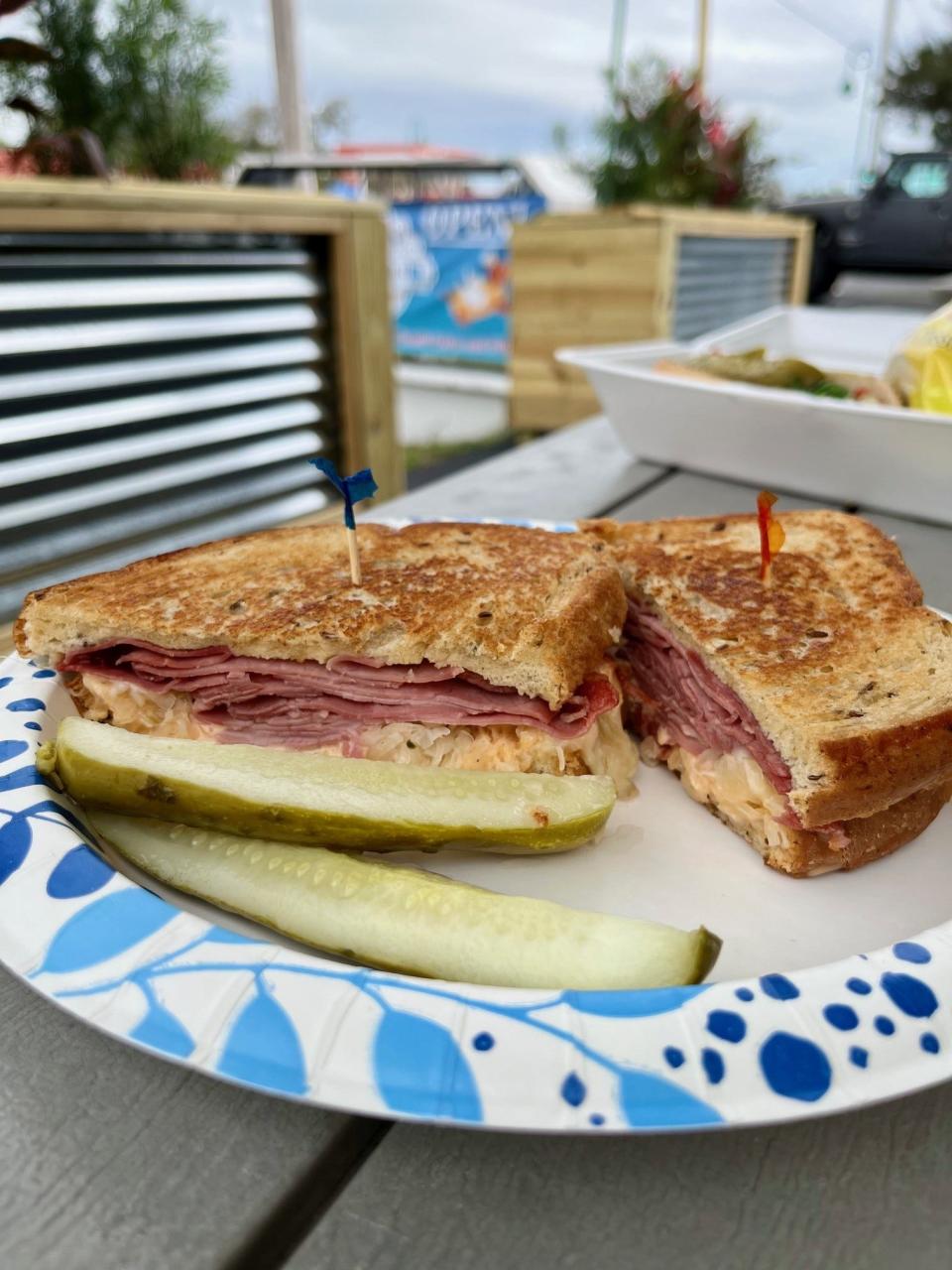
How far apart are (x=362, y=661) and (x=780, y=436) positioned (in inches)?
49.3

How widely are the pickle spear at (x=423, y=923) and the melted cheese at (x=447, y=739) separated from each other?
12.1 inches

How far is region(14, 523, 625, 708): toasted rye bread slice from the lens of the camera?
42.6 inches

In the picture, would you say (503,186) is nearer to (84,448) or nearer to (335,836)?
(84,448)

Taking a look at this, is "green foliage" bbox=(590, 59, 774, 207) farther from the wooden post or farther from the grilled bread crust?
the grilled bread crust

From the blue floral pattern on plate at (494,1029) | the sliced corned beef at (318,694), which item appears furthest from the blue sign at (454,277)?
the blue floral pattern on plate at (494,1029)

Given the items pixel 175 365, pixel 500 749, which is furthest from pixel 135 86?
pixel 500 749

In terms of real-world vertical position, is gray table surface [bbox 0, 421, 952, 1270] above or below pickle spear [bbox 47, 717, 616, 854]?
below

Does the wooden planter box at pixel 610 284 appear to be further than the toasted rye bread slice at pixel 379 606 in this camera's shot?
Yes

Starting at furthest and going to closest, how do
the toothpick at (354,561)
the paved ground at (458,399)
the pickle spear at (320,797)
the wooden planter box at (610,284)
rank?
the paved ground at (458,399)
the wooden planter box at (610,284)
the toothpick at (354,561)
the pickle spear at (320,797)

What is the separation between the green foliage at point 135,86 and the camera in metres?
3.13

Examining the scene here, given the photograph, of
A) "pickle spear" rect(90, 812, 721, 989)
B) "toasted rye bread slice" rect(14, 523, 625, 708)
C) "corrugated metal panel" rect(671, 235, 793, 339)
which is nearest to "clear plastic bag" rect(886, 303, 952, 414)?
"toasted rye bread slice" rect(14, 523, 625, 708)

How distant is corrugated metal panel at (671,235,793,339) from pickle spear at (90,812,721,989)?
189 inches

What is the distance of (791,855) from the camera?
940 mm

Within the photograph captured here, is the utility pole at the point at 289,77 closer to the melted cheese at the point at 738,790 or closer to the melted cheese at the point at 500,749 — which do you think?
the melted cheese at the point at 500,749
